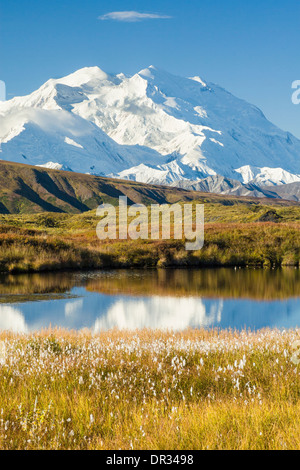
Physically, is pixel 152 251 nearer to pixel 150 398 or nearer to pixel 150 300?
pixel 150 300

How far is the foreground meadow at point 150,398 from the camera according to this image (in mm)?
5426

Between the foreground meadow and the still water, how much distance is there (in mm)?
6379

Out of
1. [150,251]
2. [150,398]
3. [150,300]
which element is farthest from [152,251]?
[150,398]

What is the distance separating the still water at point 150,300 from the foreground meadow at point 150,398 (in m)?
6.38

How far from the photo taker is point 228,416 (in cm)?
588

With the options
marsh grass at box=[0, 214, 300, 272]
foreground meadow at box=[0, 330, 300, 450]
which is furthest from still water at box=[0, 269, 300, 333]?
foreground meadow at box=[0, 330, 300, 450]

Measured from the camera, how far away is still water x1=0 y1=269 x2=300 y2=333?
20.3 m

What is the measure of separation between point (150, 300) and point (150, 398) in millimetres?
18642

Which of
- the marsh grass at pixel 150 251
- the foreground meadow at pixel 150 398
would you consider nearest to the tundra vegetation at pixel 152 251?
the marsh grass at pixel 150 251

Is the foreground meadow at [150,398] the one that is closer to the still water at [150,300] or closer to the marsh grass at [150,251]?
the still water at [150,300]

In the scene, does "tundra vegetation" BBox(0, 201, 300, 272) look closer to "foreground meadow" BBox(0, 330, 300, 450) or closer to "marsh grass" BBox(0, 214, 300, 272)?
"marsh grass" BBox(0, 214, 300, 272)

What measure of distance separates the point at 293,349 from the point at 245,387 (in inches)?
106

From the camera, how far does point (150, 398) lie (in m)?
7.28

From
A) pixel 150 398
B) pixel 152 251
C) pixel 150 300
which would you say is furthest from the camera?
pixel 152 251
